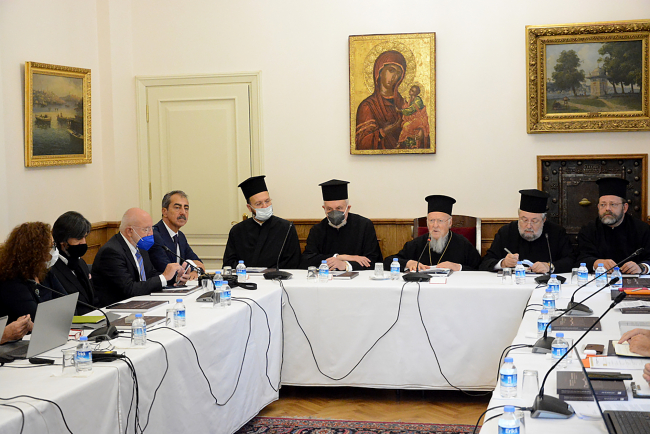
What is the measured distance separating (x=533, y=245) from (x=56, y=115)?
4.01 meters

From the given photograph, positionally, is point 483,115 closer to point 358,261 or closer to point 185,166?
point 358,261

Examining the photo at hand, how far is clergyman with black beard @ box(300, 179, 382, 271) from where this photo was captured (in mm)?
5621

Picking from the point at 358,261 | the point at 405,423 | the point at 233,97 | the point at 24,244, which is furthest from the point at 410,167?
the point at 24,244

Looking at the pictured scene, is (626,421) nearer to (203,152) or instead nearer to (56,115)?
(56,115)

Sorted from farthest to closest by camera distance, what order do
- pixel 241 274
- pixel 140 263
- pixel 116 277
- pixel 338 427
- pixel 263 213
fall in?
pixel 263 213 < pixel 241 274 < pixel 140 263 < pixel 116 277 < pixel 338 427

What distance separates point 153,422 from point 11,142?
3.34 metres

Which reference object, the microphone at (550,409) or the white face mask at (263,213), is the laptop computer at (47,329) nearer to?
the microphone at (550,409)

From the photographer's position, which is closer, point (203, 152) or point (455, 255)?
point (455, 255)

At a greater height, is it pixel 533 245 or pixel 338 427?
pixel 533 245

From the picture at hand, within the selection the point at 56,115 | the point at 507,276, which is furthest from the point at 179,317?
the point at 56,115

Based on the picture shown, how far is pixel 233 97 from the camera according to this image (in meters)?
6.55

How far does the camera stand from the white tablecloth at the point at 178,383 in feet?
7.52

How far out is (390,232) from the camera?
20.8 feet

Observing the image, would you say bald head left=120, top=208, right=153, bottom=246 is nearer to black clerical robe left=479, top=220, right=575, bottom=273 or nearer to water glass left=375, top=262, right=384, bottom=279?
water glass left=375, top=262, right=384, bottom=279
